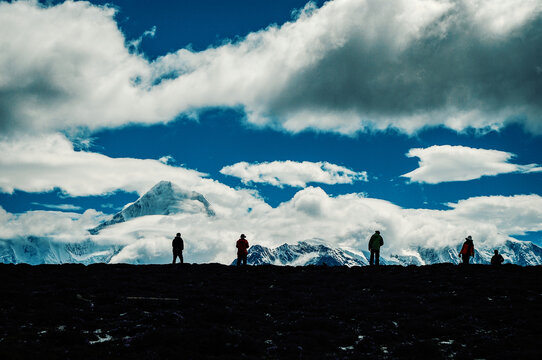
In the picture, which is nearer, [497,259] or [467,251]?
[467,251]

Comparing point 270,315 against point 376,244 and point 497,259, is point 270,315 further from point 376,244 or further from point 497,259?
point 497,259

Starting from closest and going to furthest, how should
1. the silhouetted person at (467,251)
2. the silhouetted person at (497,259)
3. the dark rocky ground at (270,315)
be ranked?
the dark rocky ground at (270,315) < the silhouetted person at (467,251) < the silhouetted person at (497,259)

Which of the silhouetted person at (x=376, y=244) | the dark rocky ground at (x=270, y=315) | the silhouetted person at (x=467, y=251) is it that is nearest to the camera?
the dark rocky ground at (x=270, y=315)

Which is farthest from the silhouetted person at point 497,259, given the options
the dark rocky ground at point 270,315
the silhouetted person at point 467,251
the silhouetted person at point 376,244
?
the silhouetted person at point 376,244

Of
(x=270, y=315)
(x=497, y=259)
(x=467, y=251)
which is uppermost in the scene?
(x=467, y=251)

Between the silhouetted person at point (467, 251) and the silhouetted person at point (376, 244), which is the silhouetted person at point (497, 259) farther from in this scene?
the silhouetted person at point (376, 244)

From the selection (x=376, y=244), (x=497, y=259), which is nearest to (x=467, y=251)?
(x=497, y=259)

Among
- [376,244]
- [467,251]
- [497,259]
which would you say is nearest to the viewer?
[467,251]

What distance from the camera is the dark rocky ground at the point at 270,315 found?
16375 millimetres

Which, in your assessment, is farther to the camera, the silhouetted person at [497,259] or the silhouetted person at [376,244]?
the silhouetted person at [497,259]

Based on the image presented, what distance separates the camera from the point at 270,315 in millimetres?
22594

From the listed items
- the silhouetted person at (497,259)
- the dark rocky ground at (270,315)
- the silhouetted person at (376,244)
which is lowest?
the dark rocky ground at (270,315)

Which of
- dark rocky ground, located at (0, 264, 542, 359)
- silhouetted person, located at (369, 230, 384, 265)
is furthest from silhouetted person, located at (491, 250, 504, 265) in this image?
silhouetted person, located at (369, 230, 384, 265)

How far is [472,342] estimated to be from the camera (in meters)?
17.5
